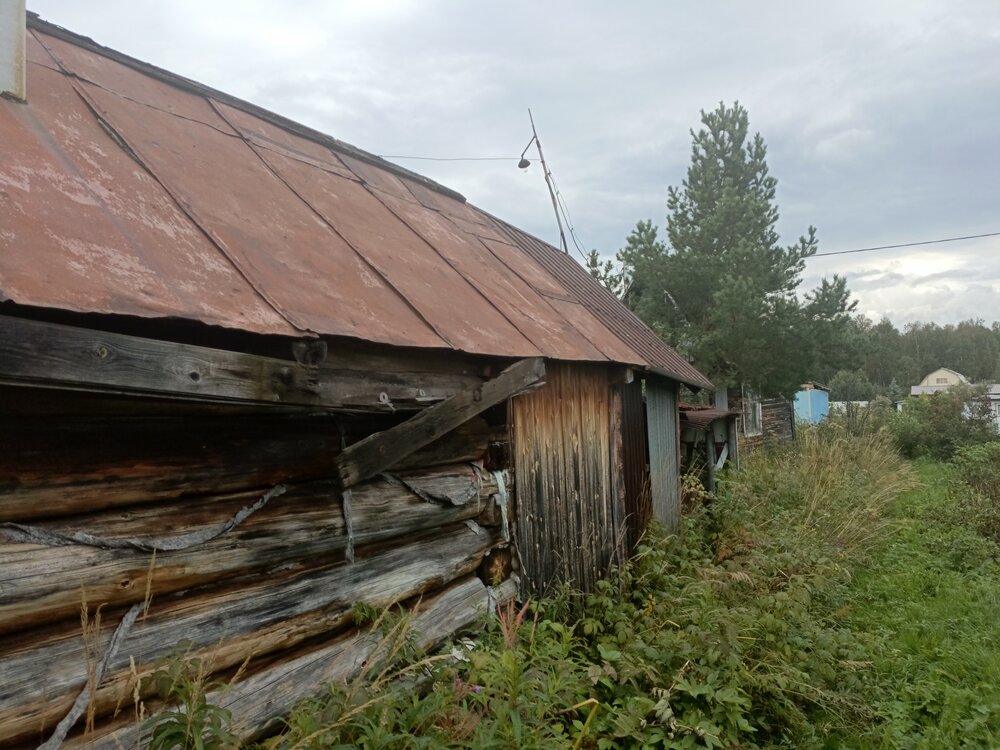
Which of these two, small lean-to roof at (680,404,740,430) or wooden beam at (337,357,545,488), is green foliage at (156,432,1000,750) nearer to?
wooden beam at (337,357,545,488)

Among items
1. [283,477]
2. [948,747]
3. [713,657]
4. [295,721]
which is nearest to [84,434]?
[283,477]

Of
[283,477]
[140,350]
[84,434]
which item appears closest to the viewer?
[140,350]

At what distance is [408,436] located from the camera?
3.05 m

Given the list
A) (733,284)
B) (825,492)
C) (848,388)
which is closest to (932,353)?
(848,388)

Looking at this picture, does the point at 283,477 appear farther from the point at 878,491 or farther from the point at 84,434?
the point at 878,491

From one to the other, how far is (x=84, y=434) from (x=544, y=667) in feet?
8.29

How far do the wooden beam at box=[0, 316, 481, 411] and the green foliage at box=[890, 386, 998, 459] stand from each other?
20176mm

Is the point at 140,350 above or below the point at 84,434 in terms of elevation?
above

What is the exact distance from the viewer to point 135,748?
2.20m

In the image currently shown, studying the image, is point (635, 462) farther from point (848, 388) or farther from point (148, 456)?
point (848, 388)

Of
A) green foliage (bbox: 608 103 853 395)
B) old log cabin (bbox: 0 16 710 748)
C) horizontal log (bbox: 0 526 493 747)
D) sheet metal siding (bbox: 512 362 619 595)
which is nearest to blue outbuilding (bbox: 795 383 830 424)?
green foliage (bbox: 608 103 853 395)

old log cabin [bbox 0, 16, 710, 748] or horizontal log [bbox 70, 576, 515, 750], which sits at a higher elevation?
old log cabin [bbox 0, 16, 710, 748]

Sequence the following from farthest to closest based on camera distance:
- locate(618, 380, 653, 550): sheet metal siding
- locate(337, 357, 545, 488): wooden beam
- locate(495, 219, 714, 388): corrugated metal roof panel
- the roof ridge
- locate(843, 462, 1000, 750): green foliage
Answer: locate(495, 219, 714, 388): corrugated metal roof panel, locate(618, 380, 653, 550): sheet metal siding, locate(843, 462, 1000, 750): green foliage, the roof ridge, locate(337, 357, 545, 488): wooden beam

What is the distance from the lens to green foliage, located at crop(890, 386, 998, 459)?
721 inches
